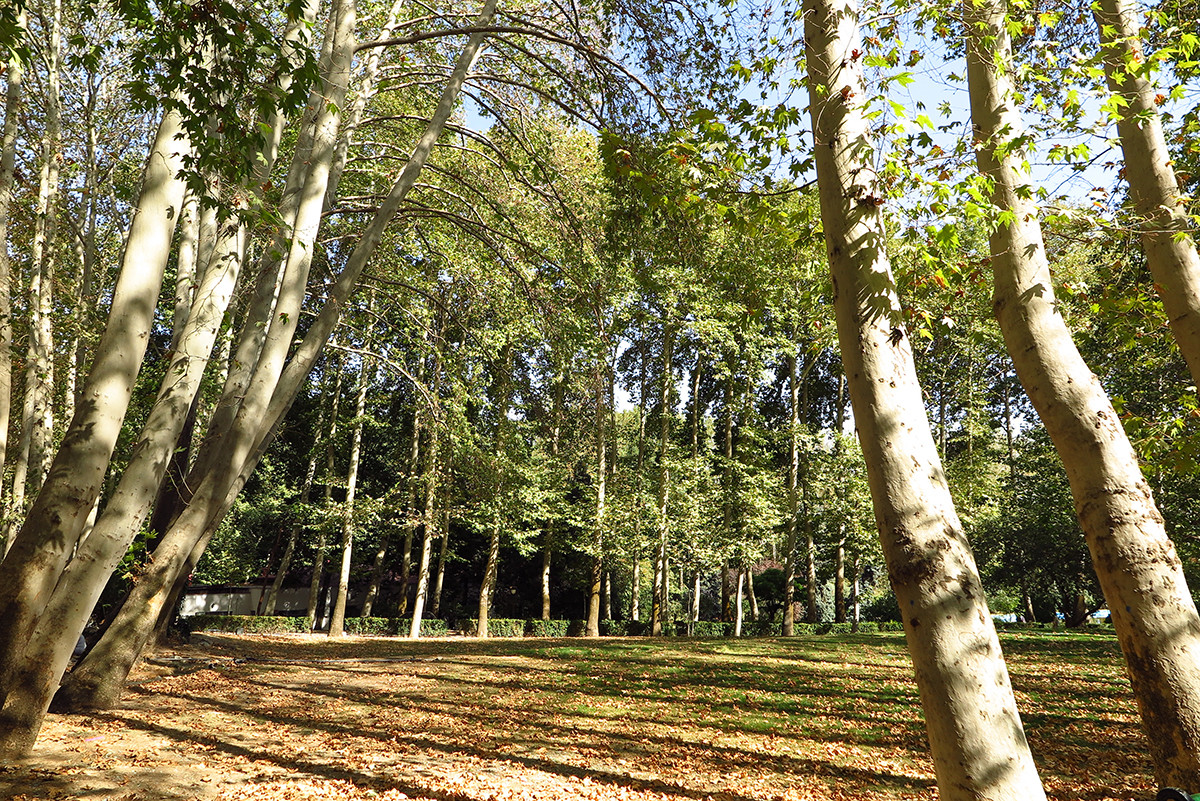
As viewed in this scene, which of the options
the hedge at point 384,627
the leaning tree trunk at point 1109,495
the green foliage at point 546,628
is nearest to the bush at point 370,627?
the hedge at point 384,627

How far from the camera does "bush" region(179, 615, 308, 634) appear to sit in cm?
2248

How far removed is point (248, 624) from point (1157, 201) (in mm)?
25693

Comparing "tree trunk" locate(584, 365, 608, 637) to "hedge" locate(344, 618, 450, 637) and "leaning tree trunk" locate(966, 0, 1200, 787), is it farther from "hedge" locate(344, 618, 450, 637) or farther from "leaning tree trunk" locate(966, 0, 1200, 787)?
"leaning tree trunk" locate(966, 0, 1200, 787)

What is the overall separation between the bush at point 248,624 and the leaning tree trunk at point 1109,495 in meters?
24.4

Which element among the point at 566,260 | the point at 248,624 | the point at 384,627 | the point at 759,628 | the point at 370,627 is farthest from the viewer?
the point at 759,628

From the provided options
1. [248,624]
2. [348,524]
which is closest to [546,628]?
[348,524]

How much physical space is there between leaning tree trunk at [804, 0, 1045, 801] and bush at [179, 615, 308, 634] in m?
24.6

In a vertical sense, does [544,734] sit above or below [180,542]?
below

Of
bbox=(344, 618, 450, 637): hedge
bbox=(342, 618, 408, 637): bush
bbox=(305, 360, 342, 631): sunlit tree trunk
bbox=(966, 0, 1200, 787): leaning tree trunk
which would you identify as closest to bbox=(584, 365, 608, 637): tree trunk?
bbox=(344, 618, 450, 637): hedge

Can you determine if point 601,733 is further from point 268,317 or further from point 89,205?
point 89,205

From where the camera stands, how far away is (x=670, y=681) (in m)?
11.3

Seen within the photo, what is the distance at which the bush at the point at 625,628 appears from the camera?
24.5 metres

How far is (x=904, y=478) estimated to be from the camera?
264 cm

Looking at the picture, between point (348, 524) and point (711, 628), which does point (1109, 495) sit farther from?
point (711, 628)
